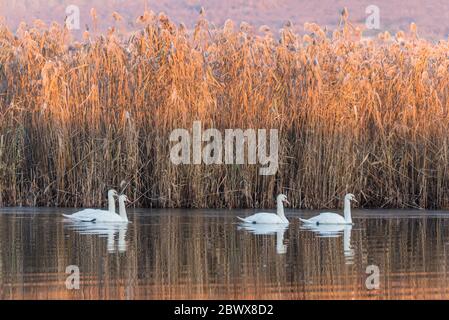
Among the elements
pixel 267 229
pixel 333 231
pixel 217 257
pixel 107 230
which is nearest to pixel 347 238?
pixel 333 231

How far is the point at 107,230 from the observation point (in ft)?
50.8

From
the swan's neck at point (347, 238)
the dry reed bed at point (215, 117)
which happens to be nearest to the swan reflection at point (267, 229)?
the swan's neck at point (347, 238)

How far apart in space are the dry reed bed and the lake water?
130cm

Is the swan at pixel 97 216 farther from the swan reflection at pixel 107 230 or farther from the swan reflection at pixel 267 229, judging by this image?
the swan reflection at pixel 267 229

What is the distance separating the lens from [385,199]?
1884cm

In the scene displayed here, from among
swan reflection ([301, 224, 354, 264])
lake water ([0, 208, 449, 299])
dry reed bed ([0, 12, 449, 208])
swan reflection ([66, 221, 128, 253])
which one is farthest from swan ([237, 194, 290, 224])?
dry reed bed ([0, 12, 449, 208])

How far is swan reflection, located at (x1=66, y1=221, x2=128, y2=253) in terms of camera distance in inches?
541

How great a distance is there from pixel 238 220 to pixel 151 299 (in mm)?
7093

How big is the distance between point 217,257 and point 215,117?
22.5 ft

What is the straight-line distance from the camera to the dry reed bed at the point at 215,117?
61.0 feet

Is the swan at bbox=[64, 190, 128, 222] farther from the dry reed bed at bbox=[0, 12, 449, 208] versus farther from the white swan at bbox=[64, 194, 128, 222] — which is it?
the dry reed bed at bbox=[0, 12, 449, 208]
